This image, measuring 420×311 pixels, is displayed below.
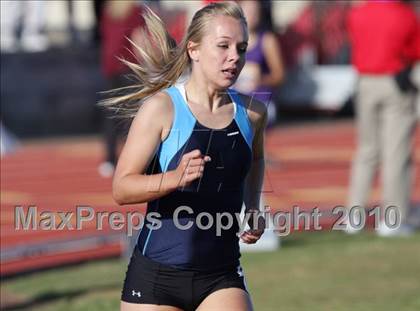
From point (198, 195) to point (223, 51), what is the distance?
59 centimetres

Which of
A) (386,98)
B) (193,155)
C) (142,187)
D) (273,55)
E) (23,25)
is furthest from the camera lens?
(23,25)

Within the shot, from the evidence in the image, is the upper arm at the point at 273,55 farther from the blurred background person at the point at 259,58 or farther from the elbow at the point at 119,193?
the elbow at the point at 119,193

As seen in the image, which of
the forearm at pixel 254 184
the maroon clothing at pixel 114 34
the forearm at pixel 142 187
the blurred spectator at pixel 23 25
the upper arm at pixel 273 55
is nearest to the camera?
the forearm at pixel 142 187

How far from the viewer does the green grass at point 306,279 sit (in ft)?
28.9

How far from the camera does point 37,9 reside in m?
24.7

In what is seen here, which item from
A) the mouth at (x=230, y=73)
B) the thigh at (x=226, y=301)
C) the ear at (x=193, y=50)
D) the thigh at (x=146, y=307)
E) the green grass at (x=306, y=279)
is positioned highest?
the ear at (x=193, y=50)

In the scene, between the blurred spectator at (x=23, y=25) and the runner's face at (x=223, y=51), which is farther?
the blurred spectator at (x=23, y=25)

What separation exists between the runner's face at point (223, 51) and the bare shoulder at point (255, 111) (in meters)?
0.23

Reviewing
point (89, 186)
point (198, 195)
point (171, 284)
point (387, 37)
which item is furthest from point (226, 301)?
point (89, 186)

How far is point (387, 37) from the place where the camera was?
11.6 metres

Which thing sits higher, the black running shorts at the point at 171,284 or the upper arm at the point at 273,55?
the upper arm at the point at 273,55

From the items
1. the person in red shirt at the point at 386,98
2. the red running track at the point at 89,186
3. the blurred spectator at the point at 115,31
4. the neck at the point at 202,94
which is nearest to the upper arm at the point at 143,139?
the neck at the point at 202,94

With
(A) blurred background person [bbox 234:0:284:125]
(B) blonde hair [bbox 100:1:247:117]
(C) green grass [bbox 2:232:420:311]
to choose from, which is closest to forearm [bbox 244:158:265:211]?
(B) blonde hair [bbox 100:1:247:117]

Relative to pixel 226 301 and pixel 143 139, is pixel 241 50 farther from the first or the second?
pixel 226 301
